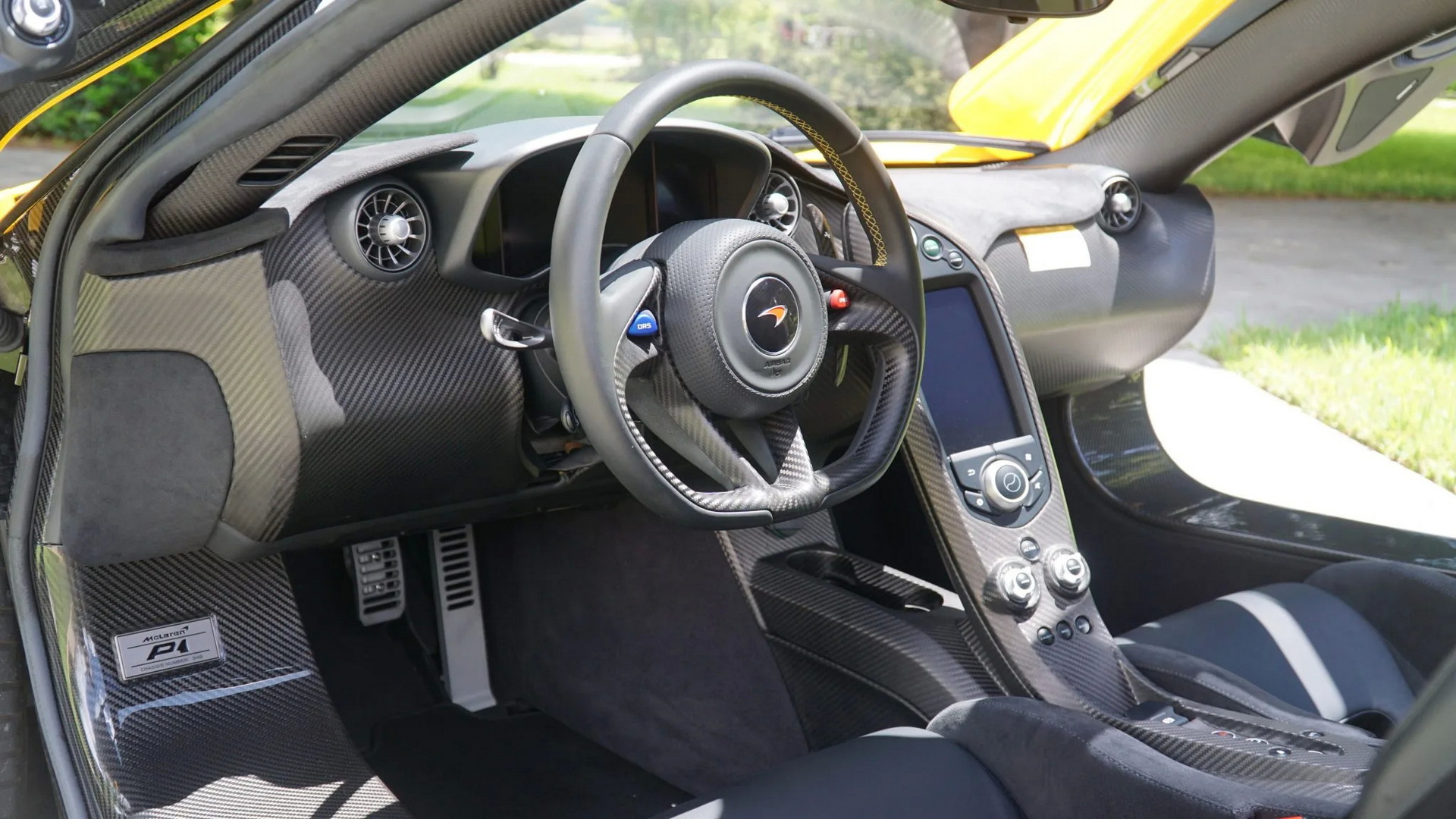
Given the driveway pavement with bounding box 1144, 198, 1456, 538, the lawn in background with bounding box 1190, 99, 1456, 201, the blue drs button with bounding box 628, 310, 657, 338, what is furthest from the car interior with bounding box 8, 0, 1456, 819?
the lawn in background with bounding box 1190, 99, 1456, 201

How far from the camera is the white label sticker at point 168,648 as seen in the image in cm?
175

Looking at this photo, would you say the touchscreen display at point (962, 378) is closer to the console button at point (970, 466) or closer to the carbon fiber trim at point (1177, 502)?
the console button at point (970, 466)

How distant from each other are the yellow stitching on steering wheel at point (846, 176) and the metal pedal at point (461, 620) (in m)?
1.17

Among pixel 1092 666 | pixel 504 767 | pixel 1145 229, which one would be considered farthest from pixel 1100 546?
pixel 504 767

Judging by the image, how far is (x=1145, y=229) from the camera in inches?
103

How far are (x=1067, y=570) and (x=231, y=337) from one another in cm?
125

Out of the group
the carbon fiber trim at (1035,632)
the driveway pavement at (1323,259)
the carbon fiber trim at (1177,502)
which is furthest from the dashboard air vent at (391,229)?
the driveway pavement at (1323,259)

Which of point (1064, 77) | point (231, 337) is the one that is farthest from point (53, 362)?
point (1064, 77)

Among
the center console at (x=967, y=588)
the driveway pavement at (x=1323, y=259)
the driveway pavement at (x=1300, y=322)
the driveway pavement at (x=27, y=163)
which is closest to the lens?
the center console at (x=967, y=588)

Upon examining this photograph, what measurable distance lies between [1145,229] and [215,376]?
188 cm

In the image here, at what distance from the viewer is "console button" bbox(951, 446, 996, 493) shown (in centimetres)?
194

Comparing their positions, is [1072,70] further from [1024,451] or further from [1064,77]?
[1024,451]

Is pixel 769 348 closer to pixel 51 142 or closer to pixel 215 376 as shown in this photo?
pixel 215 376

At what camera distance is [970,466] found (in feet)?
6.42
